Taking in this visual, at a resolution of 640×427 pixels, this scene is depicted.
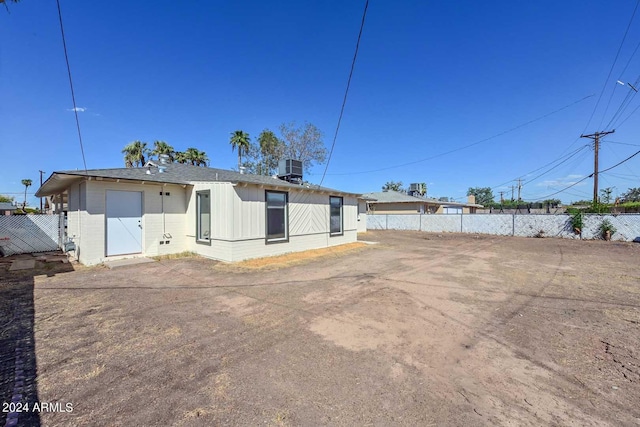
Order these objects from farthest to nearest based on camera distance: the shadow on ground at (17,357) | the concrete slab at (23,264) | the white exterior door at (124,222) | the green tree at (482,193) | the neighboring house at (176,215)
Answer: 1. the green tree at (482,193)
2. the white exterior door at (124,222)
3. the neighboring house at (176,215)
4. the concrete slab at (23,264)
5. the shadow on ground at (17,357)

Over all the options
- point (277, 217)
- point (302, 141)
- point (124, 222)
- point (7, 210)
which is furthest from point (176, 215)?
point (7, 210)

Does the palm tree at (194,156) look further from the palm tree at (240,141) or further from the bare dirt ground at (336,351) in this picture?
the bare dirt ground at (336,351)

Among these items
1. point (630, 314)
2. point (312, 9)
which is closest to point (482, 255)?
point (630, 314)

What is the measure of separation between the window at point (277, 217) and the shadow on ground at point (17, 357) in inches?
227

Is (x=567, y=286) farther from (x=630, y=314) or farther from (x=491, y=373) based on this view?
(x=491, y=373)

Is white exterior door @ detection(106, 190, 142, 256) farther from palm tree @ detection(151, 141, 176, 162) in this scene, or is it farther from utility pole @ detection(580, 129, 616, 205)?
utility pole @ detection(580, 129, 616, 205)

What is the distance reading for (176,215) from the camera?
9328 millimetres

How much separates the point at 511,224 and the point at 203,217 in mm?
19412

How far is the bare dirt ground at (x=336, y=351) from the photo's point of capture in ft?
6.95

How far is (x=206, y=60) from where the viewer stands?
12.0m

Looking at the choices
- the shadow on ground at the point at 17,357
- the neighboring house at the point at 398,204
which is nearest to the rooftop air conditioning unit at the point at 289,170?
the shadow on ground at the point at 17,357

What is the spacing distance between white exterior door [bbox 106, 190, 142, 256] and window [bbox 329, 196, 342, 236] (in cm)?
716

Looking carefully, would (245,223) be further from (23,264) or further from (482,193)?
(482,193)

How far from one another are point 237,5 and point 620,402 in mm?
12811
